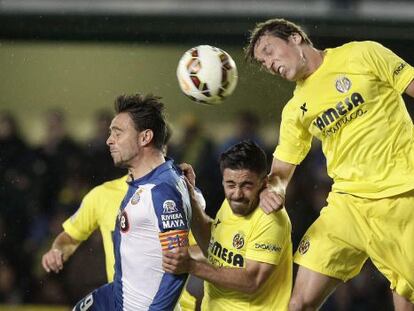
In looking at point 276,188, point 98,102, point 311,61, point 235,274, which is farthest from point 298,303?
point 98,102

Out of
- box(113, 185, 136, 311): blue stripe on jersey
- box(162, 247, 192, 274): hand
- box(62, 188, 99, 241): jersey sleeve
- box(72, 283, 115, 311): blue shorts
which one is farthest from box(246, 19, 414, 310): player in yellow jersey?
box(62, 188, 99, 241): jersey sleeve

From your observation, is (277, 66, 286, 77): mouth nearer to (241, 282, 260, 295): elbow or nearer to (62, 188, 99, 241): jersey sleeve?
(241, 282, 260, 295): elbow

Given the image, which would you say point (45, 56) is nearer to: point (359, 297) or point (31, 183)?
point (31, 183)

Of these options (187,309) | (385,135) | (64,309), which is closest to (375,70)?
(385,135)

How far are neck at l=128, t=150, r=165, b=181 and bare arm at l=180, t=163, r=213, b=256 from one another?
0.30 m

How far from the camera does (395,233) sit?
5.21 m

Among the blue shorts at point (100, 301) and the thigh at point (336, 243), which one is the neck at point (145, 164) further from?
the thigh at point (336, 243)

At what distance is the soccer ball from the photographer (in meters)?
5.50

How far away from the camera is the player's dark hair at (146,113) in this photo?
5117 millimetres

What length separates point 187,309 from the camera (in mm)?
5602

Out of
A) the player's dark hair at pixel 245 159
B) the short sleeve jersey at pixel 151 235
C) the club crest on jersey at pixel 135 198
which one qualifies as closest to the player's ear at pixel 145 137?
the short sleeve jersey at pixel 151 235

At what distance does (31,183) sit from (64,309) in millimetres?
1095

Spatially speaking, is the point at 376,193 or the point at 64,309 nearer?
the point at 376,193

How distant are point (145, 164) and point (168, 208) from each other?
312mm
